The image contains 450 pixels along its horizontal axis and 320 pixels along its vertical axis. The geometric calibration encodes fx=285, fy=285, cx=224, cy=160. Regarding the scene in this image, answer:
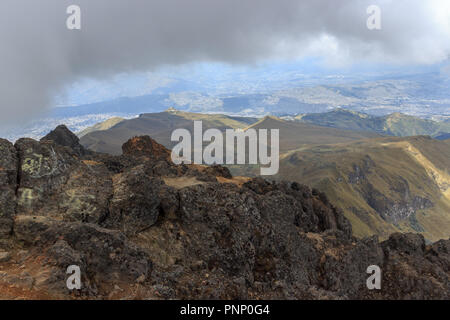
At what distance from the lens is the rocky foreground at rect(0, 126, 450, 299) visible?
1480 cm

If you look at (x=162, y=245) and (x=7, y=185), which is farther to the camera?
(x=162, y=245)

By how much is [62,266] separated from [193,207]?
11.5m

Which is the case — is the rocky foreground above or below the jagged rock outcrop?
below

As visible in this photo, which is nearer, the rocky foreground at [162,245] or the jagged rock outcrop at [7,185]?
the rocky foreground at [162,245]

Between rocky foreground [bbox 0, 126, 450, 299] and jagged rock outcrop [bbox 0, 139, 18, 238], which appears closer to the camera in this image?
rocky foreground [bbox 0, 126, 450, 299]

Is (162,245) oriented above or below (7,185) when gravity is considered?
below

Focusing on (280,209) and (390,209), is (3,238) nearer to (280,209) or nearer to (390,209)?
(280,209)

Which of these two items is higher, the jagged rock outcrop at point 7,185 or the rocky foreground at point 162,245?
the jagged rock outcrop at point 7,185

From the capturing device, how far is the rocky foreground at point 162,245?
1480 cm

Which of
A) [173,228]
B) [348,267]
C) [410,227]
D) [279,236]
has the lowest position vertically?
[410,227]

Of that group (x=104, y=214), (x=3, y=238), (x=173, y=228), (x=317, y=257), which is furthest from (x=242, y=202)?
(x=3, y=238)

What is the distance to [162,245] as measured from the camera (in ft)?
70.4

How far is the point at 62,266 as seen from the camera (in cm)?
1388

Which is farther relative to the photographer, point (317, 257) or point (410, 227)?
point (410, 227)
